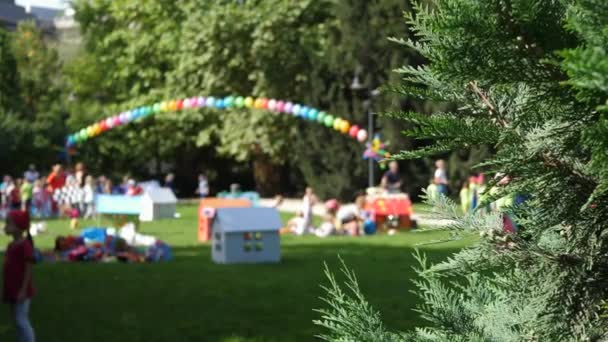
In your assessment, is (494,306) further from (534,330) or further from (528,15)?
(528,15)

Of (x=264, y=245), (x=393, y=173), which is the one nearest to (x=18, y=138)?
(x=393, y=173)

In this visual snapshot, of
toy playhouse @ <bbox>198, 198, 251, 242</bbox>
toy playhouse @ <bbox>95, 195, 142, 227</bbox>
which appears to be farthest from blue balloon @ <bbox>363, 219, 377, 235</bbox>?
toy playhouse @ <bbox>95, 195, 142, 227</bbox>

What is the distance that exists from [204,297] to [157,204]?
58.1 ft

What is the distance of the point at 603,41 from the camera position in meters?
1.55

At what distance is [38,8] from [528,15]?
14699 cm

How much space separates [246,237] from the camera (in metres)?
18.2

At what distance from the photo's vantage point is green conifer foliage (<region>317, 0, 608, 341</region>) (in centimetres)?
174

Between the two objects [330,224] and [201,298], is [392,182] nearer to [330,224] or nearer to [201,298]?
[330,224]

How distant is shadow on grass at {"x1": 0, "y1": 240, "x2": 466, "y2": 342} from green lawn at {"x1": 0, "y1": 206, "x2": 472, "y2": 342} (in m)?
0.01

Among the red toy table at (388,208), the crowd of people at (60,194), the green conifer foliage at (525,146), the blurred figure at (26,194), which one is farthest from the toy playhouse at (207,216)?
the green conifer foliage at (525,146)

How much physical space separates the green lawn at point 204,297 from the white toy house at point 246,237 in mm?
359

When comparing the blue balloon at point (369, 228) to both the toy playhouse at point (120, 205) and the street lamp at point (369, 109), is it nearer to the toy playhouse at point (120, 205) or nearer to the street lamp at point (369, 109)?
the toy playhouse at point (120, 205)

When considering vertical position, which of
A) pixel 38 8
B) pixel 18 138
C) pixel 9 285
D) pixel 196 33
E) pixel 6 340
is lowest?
pixel 6 340

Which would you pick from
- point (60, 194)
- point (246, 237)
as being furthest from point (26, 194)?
point (246, 237)
